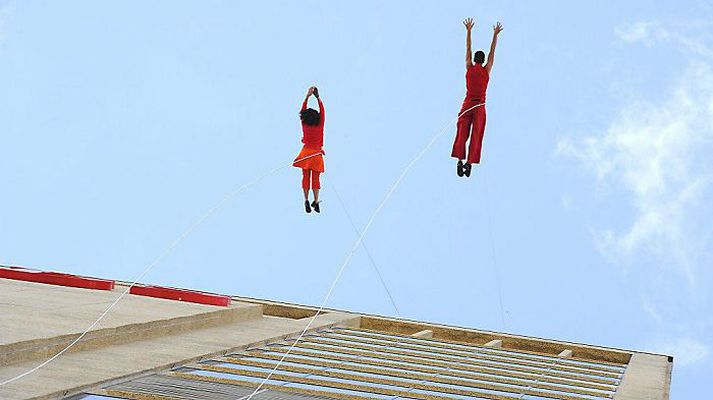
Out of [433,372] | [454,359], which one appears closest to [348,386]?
[433,372]

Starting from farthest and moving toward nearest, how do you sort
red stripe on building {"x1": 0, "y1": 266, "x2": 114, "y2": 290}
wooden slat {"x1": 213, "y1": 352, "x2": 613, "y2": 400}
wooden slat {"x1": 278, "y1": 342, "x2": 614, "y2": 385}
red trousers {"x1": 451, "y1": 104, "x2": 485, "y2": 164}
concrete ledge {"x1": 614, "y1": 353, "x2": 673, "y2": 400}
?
red stripe on building {"x1": 0, "y1": 266, "x2": 114, "y2": 290}
wooden slat {"x1": 278, "y1": 342, "x2": 614, "y2": 385}
concrete ledge {"x1": 614, "y1": 353, "x2": 673, "y2": 400}
red trousers {"x1": 451, "y1": 104, "x2": 485, "y2": 164}
wooden slat {"x1": 213, "y1": 352, "x2": 613, "y2": 400}

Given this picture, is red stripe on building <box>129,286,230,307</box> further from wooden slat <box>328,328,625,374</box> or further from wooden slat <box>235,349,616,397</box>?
wooden slat <box>235,349,616,397</box>

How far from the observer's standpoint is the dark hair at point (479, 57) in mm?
16578

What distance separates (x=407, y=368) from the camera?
18.1 meters

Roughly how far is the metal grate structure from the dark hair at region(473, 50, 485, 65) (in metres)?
3.93

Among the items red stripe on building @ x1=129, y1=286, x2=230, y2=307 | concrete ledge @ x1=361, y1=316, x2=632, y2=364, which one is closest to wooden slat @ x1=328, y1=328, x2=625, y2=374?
red stripe on building @ x1=129, y1=286, x2=230, y2=307

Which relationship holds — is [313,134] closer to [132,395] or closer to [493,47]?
[493,47]

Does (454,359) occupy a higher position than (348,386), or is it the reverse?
(454,359)

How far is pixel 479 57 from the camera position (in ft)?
54.5

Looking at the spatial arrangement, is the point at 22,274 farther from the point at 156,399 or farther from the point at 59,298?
the point at 156,399

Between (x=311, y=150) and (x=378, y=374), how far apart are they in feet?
12.6

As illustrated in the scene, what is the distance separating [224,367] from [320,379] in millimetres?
1125

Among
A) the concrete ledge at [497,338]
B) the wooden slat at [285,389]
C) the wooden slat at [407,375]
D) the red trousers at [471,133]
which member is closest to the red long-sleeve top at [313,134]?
the red trousers at [471,133]

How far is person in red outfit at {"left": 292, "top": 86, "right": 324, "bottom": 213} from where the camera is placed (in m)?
18.7
